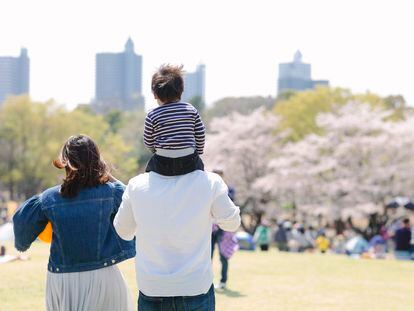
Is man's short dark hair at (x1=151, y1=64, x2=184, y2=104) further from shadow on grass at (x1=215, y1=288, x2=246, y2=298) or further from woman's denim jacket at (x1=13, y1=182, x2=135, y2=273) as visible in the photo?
shadow on grass at (x1=215, y1=288, x2=246, y2=298)

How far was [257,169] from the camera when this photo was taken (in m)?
42.7

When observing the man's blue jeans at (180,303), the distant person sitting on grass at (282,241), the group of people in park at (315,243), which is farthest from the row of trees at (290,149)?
the man's blue jeans at (180,303)

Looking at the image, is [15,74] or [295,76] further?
[15,74]

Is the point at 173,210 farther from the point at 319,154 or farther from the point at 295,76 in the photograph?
the point at 295,76

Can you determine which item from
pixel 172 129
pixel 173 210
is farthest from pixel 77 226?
pixel 172 129

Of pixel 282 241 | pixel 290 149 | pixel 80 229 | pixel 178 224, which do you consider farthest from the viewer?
pixel 290 149

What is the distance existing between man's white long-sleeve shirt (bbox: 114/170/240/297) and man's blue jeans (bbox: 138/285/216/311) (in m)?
0.03

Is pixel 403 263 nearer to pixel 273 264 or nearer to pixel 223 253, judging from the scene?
pixel 273 264

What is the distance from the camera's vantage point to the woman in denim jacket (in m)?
4.20

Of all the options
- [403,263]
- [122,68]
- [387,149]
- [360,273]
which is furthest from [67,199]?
[122,68]

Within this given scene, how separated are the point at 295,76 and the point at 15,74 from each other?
5952 cm

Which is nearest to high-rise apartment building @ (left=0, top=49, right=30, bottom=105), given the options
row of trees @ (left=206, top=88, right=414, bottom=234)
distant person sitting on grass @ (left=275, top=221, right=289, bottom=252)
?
row of trees @ (left=206, top=88, right=414, bottom=234)

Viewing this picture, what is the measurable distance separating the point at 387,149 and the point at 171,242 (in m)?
31.9

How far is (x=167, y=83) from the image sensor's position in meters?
3.80
